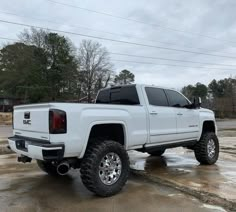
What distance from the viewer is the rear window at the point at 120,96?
662 cm

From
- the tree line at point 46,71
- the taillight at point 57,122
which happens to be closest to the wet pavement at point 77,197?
the taillight at point 57,122

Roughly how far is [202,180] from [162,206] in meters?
1.88

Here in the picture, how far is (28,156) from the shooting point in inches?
210

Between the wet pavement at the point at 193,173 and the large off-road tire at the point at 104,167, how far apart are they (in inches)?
43.4

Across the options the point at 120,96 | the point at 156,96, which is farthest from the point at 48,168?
the point at 156,96

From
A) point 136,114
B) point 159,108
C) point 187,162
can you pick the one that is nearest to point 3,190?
point 136,114

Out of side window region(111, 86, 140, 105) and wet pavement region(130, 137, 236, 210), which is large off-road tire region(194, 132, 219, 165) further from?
side window region(111, 86, 140, 105)

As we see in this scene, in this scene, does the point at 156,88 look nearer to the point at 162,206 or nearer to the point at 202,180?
the point at 202,180

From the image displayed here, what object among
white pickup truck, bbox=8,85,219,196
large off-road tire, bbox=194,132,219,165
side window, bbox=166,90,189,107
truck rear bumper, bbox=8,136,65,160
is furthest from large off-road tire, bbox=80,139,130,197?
large off-road tire, bbox=194,132,219,165

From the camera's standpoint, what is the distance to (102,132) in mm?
5797

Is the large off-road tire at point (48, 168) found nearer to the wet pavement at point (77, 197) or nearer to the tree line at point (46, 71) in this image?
the wet pavement at point (77, 197)

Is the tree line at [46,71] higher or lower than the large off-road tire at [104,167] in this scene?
higher

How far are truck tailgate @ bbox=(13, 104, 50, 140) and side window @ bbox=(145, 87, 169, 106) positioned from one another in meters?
2.42

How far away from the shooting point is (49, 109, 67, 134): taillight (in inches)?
189
